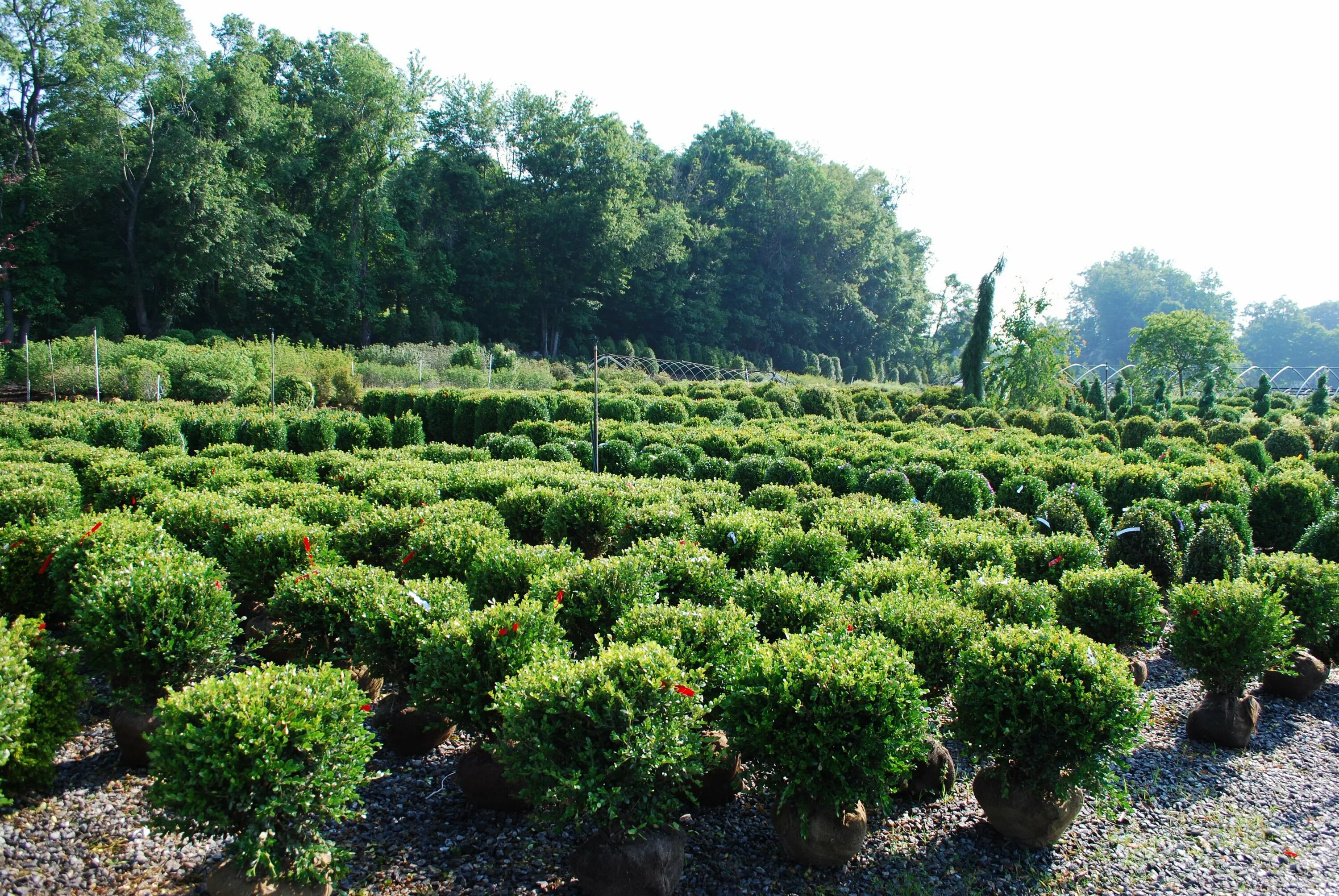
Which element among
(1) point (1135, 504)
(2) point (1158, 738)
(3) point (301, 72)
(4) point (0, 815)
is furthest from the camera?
(3) point (301, 72)

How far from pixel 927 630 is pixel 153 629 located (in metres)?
4.34

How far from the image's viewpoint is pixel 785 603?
492 centimetres

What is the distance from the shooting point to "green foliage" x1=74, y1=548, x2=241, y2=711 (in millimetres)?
4090

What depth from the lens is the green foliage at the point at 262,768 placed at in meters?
3.01

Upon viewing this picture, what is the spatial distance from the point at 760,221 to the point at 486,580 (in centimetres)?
5551

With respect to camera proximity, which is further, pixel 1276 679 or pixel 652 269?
pixel 652 269

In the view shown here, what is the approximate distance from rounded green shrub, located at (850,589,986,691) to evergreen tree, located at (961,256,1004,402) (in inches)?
935

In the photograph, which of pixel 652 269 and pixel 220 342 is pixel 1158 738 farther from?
pixel 652 269

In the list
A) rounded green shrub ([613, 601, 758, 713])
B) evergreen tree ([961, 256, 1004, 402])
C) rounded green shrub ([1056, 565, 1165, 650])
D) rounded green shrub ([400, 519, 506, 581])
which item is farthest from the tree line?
rounded green shrub ([1056, 565, 1165, 650])

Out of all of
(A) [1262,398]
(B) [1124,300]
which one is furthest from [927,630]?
(B) [1124,300]

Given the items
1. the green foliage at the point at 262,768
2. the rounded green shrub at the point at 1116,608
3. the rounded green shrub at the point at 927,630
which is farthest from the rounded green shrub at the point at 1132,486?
the green foliage at the point at 262,768

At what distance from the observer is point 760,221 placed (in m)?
57.2

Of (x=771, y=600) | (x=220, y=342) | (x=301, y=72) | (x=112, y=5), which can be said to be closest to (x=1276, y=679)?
(x=771, y=600)

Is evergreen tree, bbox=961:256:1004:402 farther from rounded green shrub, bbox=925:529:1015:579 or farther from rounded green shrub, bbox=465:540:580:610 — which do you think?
rounded green shrub, bbox=465:540:580:610
